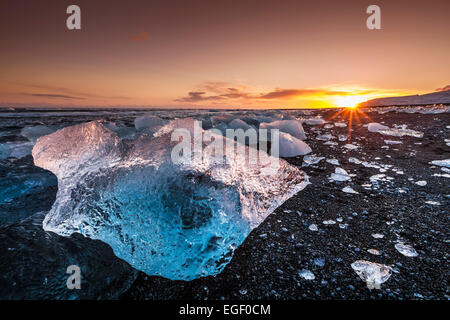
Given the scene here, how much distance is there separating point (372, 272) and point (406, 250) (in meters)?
0.37

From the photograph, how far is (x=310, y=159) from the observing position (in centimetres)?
318

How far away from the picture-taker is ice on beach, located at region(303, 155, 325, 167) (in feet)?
9.87

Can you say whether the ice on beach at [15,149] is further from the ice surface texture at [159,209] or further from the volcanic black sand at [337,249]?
the volcanic black sand at [337,249]

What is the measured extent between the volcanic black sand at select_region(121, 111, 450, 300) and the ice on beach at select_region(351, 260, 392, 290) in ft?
0.07

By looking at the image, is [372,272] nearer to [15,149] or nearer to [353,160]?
[353,160]

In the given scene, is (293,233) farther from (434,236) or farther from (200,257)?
(434,236)

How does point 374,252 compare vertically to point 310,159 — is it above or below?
below

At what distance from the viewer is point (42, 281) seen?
86 cm

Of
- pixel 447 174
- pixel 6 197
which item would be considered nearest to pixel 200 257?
pixel 6 197

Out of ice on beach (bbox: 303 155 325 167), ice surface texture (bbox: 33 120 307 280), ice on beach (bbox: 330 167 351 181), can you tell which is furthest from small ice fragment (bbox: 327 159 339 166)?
ice surface texture (bbox: 33 120 307 280)

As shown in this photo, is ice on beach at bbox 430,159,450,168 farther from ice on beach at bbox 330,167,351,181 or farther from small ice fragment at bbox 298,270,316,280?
A: small ice fragment at bbox 298,270,316,280

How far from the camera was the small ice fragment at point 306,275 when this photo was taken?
1.02 meters

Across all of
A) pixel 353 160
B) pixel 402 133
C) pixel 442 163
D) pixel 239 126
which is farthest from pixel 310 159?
pixel 402 133
